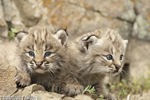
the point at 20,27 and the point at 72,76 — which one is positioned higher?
the point at 20,27

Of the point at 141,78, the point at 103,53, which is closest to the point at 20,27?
the point at 103,53

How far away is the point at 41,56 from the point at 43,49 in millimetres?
138

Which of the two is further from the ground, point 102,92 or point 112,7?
point 112,7

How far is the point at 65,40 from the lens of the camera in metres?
4.77

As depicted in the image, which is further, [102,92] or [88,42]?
[102,92]

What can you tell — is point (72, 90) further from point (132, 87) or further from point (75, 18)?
point (75, 18)

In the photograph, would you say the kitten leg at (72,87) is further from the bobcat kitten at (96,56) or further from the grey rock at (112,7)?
the grey rock at (112,7)

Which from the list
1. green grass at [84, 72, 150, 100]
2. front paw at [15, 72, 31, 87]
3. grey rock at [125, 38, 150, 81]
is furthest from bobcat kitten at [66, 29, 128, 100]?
grey rock at [125, 38, 150, 81]

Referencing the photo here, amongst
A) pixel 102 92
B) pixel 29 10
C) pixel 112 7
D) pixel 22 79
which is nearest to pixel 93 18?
pixel 112 7

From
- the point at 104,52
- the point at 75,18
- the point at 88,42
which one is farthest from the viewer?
the point at 75,18

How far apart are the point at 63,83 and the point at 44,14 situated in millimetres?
2546

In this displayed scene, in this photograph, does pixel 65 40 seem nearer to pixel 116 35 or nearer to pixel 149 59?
pixel 116 35

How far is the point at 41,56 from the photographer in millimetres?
4320

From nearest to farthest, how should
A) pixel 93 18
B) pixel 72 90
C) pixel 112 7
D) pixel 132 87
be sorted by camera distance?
pixel 72 90 < pixel 132 87 < pixel 93 18 < pixel 112 7
